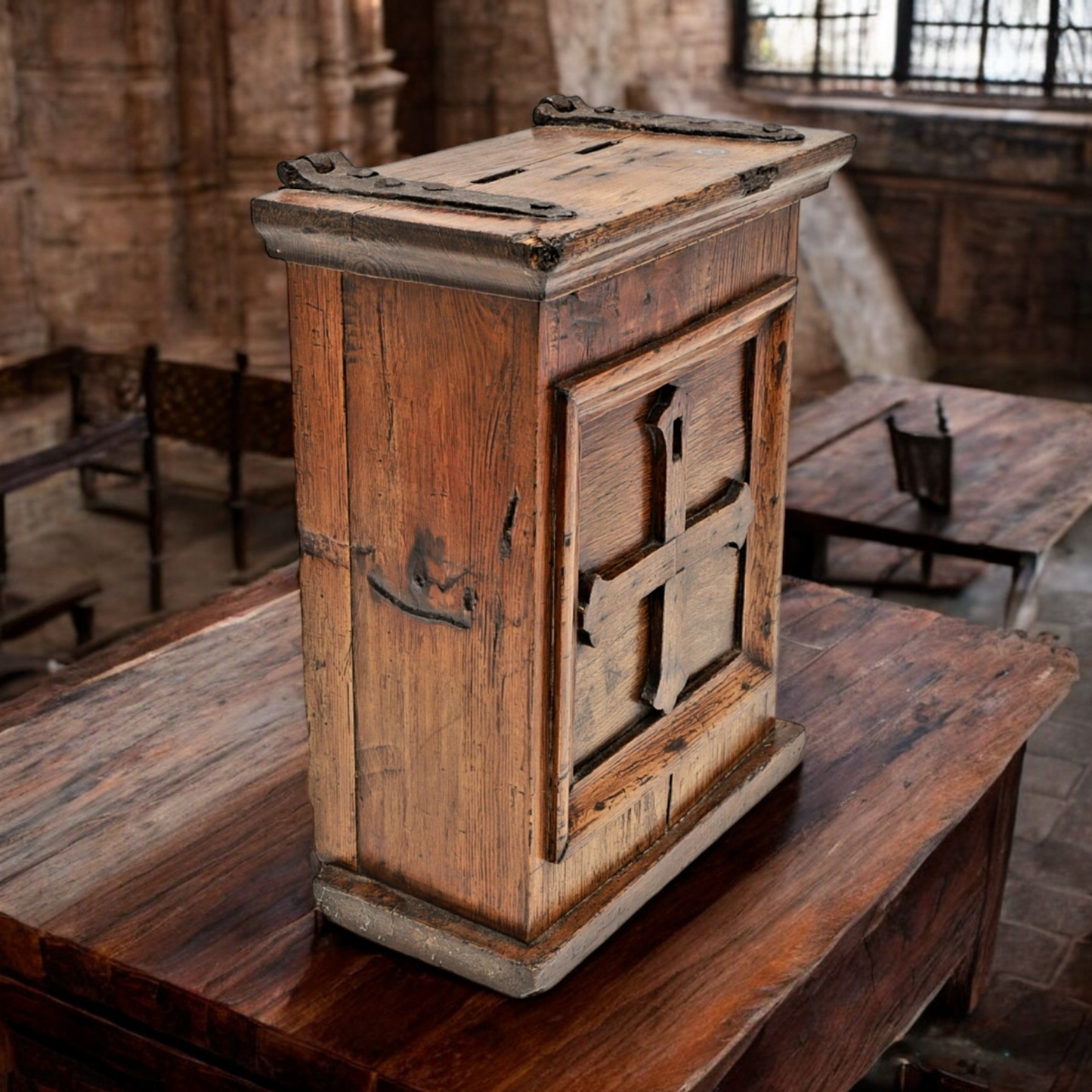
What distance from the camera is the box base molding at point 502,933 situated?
225cm

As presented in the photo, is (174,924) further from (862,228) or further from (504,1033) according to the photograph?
(862,228)

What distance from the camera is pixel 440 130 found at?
32.5 feet

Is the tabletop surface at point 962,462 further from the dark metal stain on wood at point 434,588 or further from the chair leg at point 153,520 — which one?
the dark metal stain on wood at point 434,588

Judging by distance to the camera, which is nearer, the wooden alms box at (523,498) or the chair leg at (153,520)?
the wooden alms box at (523,498)

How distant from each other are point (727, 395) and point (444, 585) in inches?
22.9

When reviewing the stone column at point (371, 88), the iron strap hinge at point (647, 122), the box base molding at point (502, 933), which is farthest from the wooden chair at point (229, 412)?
the box base molding at point (502, 933)

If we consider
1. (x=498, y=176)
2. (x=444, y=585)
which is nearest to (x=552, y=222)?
(x=498, y=176)

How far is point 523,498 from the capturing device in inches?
81.9

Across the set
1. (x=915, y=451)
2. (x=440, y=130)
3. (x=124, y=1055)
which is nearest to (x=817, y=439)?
(x=915, y=451)

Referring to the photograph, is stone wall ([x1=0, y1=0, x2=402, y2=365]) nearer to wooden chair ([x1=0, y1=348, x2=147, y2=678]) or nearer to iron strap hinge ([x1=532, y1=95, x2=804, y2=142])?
wooden chair ([x1=0, y1=348, x2=147, y2=678])

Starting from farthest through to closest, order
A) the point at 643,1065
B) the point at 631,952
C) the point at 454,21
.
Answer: the point at 454,21
the point at 631,952
the point at 643,1065

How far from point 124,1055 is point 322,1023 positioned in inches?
14.4

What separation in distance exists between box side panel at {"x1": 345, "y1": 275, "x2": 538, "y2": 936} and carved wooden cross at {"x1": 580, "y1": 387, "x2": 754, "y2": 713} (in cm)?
16

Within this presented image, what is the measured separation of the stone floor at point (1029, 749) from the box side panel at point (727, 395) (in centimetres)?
75
